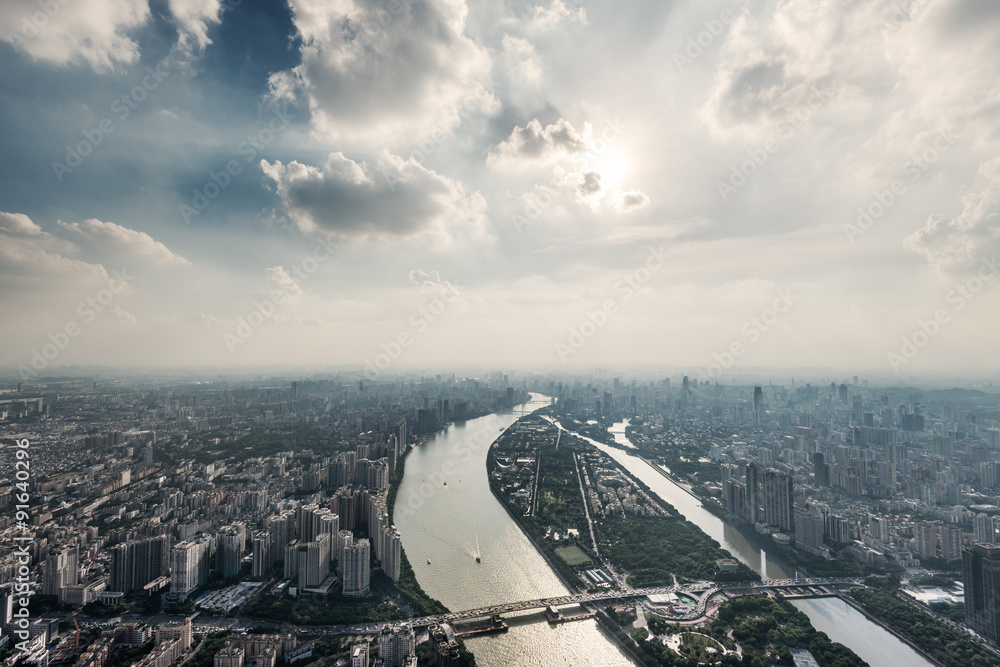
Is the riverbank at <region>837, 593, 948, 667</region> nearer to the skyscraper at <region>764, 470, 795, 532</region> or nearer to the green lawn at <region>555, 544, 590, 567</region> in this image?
the skyscraper at <region>764, 470, 795, 532</region>

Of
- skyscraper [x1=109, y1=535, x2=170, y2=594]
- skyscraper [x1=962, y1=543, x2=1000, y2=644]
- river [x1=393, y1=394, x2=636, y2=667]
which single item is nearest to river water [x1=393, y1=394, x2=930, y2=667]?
river [x1=393, y1=394, x2=636, y2=667]

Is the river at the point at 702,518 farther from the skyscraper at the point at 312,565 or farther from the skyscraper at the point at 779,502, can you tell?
the skyscraper at the point at 312,565

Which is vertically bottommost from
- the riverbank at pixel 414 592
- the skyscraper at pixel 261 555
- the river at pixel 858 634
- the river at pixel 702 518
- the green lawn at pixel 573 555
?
the river at pixel 702 518

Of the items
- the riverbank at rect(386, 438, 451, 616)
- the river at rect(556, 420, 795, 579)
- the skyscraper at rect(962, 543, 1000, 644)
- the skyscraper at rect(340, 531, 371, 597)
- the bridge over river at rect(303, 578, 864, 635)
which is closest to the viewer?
the skyscraper at rect(962, 543, 1000, 644)

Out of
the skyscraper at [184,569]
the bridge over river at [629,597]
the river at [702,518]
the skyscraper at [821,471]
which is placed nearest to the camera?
the bridge over river at [629,597]

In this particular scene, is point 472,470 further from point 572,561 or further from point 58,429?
point 58,429

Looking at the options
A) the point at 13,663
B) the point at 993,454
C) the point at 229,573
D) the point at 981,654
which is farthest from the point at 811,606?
the point at 993,454

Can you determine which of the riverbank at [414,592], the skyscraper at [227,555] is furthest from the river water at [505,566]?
the skyscraper at [227,555]
